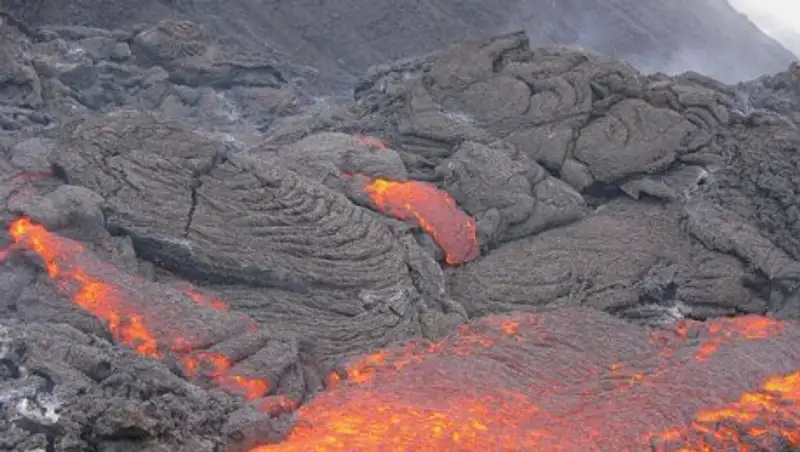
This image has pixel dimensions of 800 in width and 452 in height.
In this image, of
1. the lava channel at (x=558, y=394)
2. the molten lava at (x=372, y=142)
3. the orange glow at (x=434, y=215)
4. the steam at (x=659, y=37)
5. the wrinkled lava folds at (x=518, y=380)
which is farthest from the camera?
the steam at (x=659, y=37)

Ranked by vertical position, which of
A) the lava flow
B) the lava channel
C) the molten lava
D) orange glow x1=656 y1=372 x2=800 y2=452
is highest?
orange glow x1=656 y1=372 x2=800 y2=452

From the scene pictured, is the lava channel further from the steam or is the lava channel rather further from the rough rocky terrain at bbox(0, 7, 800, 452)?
the steam

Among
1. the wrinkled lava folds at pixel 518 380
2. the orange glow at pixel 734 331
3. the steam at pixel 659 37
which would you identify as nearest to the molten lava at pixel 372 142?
the wrinkled lava folds at pixel 518 380

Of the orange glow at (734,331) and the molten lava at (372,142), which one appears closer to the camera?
the orange glow at (734,331)

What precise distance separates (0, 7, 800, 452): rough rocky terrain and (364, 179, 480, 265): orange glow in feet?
0.14

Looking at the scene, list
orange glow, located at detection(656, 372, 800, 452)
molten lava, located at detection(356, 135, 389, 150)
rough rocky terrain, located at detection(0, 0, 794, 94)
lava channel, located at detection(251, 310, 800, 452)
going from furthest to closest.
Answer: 1. rough rocky terrain, located at detection(0, 0, 794, 94)
2. molten lava, located at detection(356, 135, 389, 150)
3. orange glow, located at detection(656, 372, 800, 452)
4. lava channel, located at detection(251, 310, 800, 452)

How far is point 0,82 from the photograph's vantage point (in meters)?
17.5

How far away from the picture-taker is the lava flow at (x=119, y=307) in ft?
32.7

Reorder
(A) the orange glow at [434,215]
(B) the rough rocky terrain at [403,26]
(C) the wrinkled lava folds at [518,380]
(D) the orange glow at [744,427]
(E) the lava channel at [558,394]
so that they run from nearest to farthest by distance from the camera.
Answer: (E) the lava channel at [558,394] < (C) the wrinkled lava folds at [518,380] < (D) the orange glow at [744,427] < (A) the orange glow at [434,215] < (B) the rough rocky terrain at [403,26]

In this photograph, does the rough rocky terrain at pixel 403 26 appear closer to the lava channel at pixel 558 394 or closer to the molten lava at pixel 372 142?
the molten lava at pixel 372 142

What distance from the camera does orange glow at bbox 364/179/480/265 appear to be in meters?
14.3

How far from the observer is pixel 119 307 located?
10453mm

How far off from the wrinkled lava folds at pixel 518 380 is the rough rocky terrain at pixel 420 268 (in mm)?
39

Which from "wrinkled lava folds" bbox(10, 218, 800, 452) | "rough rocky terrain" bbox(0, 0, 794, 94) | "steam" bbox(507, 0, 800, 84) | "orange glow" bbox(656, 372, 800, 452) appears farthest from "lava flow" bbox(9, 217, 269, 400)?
"steam" bbox(507, 0, 800, 84)
